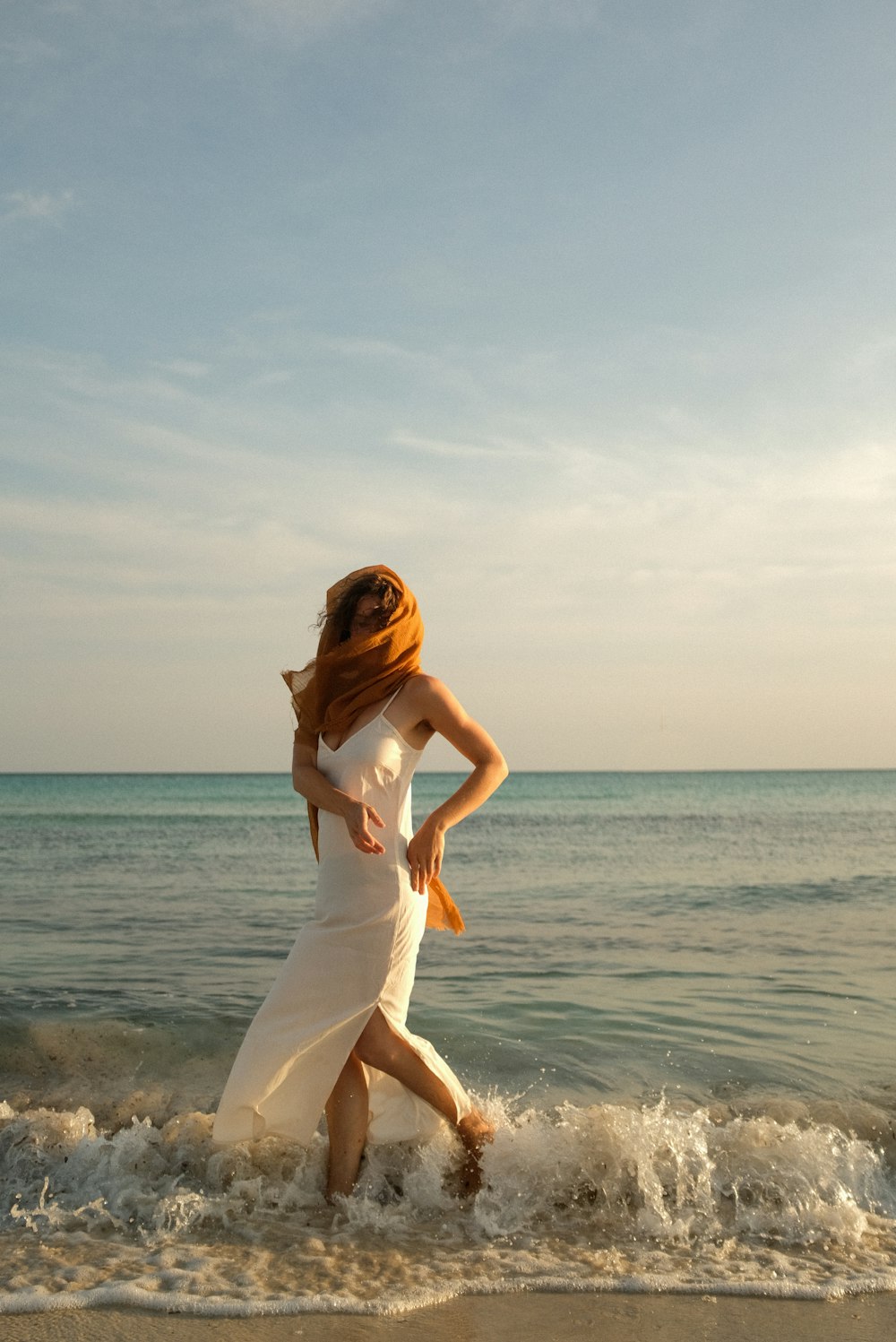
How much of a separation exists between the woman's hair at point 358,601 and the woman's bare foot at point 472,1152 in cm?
185

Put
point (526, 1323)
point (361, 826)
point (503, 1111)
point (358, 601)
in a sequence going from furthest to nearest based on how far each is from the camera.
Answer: point (503, 1111) < point (358, 601) < point (361, 826) < point (526, 1323)

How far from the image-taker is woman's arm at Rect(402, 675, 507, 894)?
12.7 ft

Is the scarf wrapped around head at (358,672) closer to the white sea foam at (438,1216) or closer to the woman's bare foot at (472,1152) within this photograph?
the woman's bare foot at (472,1152)

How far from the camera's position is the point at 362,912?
3.87 m

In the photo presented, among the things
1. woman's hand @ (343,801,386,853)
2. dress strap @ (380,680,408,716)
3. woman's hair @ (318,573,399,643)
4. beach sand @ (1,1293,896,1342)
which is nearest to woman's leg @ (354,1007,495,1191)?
woman's hand @ (343,801,386,853)

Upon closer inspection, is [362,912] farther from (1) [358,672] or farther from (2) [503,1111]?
(2) [503,1111]

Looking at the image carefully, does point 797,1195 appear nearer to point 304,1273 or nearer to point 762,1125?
point 762,1125

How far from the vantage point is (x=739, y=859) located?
59.5ft

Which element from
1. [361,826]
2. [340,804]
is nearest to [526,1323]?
[361,826]

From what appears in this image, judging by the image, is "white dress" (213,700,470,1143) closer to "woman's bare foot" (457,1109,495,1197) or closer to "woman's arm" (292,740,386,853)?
"woman's arm" (292,740,386,853)

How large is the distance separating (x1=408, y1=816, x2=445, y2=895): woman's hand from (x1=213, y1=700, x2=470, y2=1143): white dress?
0.11 ft

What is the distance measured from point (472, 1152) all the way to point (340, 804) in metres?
1.43

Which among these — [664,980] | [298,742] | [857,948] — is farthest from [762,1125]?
[857,948]

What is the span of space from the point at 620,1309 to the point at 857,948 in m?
7.20
